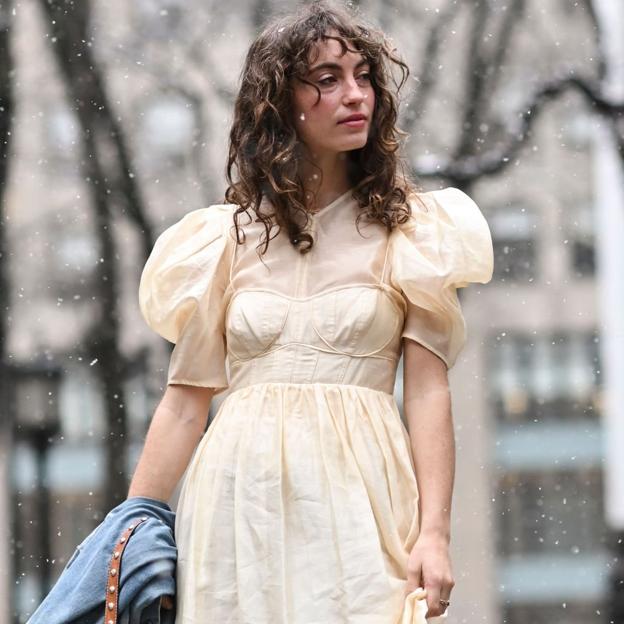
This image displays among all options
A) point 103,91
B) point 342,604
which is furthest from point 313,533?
point 103,91

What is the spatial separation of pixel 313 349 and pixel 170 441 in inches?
12.1

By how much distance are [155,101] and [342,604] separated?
7.23m

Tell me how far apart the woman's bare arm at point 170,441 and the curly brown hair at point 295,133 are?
296 millimetres

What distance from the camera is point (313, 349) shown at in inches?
117

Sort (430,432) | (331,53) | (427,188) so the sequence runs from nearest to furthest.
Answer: (430,432)
(331,53)
(427,188)

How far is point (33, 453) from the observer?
10.0 m

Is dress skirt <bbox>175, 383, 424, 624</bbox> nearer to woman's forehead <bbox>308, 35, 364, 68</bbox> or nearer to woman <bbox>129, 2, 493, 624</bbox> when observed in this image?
woman <bbox>129, 2, 493, 624</bbox>

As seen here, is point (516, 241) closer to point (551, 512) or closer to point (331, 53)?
point (551, 512)

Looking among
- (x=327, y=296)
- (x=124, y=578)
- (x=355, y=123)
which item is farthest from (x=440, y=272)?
(x=124, y=578)

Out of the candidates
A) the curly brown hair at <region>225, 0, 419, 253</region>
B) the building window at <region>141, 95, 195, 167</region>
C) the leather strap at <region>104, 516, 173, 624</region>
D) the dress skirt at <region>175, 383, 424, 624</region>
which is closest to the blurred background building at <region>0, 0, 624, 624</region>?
the building window at <region>141, 95, 195, 167</region>

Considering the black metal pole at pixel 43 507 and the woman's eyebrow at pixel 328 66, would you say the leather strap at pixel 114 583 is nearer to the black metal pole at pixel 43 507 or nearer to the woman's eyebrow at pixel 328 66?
the woman's eyebrow at pixel 328 66

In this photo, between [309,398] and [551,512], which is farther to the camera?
[551,512]

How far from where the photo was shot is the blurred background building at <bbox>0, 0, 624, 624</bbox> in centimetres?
925

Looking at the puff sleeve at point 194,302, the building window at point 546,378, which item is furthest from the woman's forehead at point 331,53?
the building window at point 546,378
